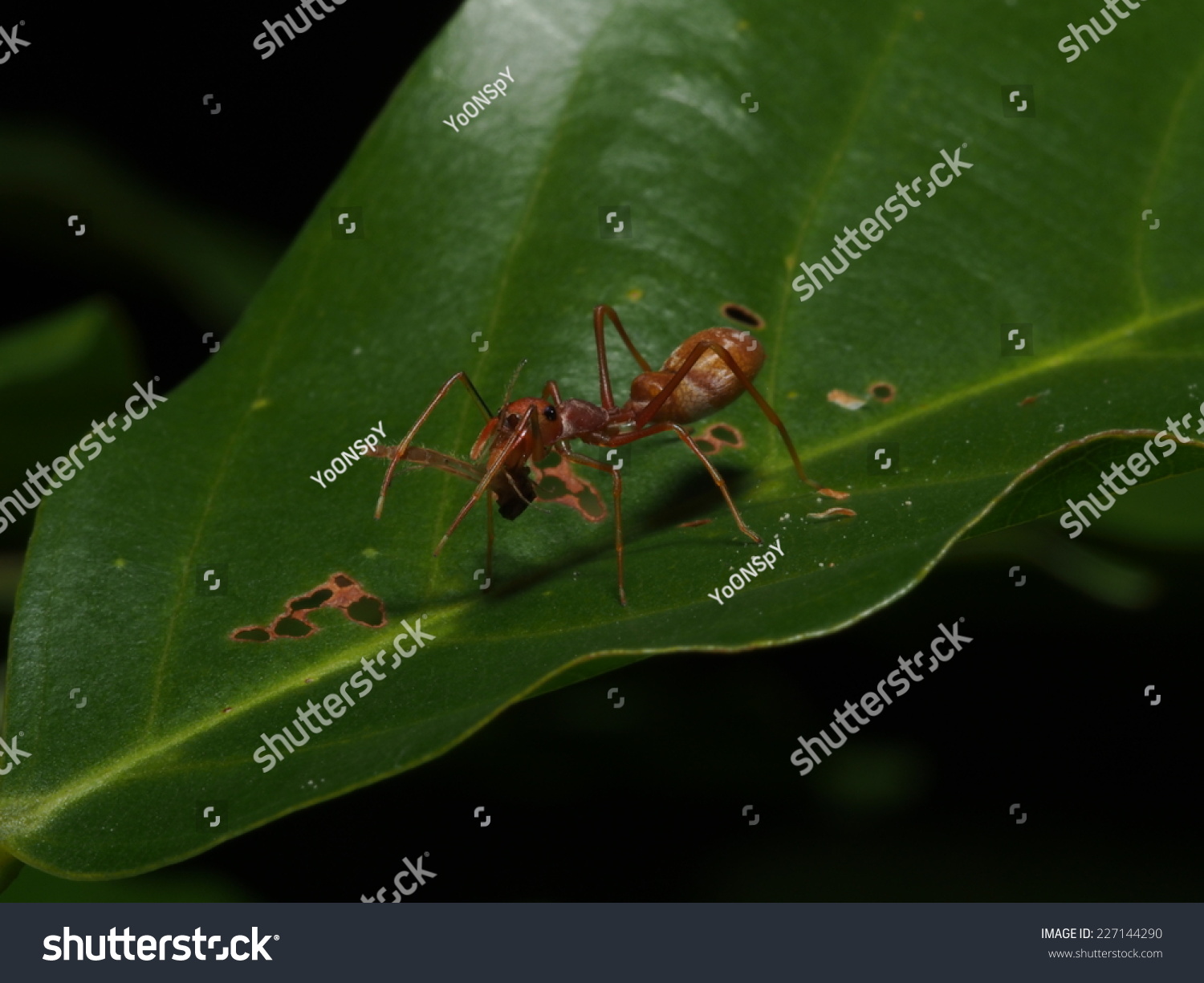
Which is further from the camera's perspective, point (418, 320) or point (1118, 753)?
point (1118, 753)

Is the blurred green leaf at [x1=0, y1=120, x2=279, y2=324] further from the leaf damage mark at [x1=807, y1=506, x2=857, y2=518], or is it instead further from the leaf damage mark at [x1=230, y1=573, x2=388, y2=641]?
the leaf damage mark at [x1=807, y1=506, x2=857, y2=518]

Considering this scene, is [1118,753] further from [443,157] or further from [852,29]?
[443,157]

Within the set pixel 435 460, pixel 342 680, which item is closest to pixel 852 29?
pixel 435 460

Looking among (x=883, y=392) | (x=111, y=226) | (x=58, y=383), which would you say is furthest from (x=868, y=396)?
(x=111, y=226)

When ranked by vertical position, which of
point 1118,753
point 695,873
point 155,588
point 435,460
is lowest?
point 695,873

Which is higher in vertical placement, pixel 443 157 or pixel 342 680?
pixel 443 157

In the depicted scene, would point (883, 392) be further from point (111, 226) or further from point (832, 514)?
point (111, 226)

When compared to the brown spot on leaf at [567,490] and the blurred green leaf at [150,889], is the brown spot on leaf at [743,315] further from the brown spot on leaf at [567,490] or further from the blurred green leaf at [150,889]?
the blurred green leaf at [150,889]
